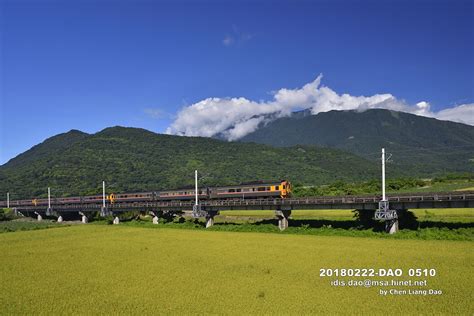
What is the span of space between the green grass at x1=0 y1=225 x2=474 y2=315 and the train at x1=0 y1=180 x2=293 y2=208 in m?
23.2

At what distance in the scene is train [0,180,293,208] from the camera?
6519cm

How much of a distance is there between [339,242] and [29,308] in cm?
2921

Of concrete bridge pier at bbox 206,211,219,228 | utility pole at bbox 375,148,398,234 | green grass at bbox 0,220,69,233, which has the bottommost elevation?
green grass at bbox 0,220,69,233

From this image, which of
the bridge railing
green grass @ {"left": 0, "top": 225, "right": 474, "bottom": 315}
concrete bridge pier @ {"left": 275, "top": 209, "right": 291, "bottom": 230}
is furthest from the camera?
concrete bridge pier @ {"left": 275, "top": 209, "right": 291, "bottom": 230}

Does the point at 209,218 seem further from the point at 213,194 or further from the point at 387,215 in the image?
the point at 387,215

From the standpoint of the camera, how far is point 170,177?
7776 inches

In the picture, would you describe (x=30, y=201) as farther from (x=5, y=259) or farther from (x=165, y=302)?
(x=165, y=302)

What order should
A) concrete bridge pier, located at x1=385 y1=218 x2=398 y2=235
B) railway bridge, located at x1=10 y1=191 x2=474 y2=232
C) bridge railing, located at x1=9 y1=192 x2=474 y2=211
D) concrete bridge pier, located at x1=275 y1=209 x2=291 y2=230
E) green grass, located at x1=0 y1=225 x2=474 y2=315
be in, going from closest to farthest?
green grass, located at x1=0 y1=225 x2=474 y2=315 → bridge railing, located at x1=9 y1=192 x2=474 y2=211 → railway bridge, located at x1=10 y1=191 x2=474 y2=232 → concrete bridge pier, located at x1=385 y1=218 x2=398 y2=235 → concrete bridge pier, located at x1=275 y1=209 x2=291 y2=230

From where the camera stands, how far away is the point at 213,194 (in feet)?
241

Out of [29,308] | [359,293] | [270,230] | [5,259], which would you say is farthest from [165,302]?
[270,230]

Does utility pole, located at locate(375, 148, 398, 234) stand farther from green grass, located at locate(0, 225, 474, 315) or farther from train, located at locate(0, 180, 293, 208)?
train, located at locate(0, 180, 293, 208)

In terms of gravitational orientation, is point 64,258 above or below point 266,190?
below

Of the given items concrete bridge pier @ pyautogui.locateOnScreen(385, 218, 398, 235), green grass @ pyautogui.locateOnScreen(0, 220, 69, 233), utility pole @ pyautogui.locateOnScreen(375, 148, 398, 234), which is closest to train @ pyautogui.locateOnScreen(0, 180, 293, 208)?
green grass @ pyautogui.locateOnScreen(0, 220, 69, 233)

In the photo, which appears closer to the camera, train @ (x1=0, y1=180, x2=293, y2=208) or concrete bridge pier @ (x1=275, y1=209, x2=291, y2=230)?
concrete bridge pier @ (x1=275, y1=209, x2=291, y2=230)
